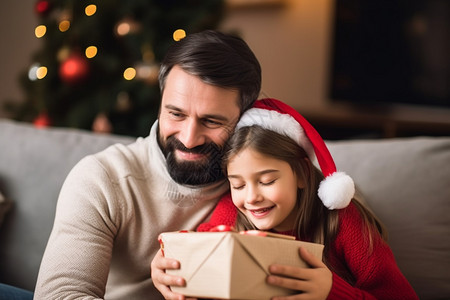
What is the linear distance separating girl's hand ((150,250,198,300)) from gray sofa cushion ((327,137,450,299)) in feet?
2.35

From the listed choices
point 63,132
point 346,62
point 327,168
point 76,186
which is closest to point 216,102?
point 327,168

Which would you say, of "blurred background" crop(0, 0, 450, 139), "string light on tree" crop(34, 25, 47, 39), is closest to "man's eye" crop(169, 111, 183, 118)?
"blurred background" crop(0, 0, 450, 139)

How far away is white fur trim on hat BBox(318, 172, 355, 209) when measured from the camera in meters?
1.04

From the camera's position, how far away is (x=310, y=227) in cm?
114

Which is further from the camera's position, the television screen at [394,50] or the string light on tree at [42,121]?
the television screen at [394,50]

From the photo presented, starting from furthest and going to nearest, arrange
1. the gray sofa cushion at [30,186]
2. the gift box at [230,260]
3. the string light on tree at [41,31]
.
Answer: the string light on tree at [41,31] < the gray sofa cushion at [30,186] < the gift box at [230,260]

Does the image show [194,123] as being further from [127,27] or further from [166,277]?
[127,27]

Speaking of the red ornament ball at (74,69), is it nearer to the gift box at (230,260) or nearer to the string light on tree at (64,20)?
the string light on tree at (64,20)

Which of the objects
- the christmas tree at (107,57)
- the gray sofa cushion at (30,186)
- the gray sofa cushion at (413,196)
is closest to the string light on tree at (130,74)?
the christmas tree at (107,57)

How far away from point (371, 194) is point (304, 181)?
428mm

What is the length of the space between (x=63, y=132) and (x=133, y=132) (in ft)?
4.01

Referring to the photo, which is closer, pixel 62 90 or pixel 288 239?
pixel 288 239

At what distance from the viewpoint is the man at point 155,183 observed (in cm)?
111

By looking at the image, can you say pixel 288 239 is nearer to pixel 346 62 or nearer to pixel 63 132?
pixel 63 132
